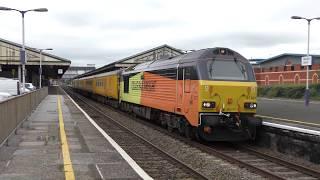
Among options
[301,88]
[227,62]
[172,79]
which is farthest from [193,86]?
[301,88]

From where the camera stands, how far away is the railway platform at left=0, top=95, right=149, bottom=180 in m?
9.46

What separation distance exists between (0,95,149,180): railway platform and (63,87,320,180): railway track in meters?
1.69

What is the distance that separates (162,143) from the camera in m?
15.2

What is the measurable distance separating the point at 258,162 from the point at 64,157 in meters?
4.71

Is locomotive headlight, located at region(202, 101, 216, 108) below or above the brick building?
below

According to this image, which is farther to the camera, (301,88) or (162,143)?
(301,88)

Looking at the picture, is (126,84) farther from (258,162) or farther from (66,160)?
(66,160)

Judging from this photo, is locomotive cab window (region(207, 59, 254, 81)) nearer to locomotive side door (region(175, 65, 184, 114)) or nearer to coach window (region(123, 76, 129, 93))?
locomotive side door (region(175, 65, 184, 114))

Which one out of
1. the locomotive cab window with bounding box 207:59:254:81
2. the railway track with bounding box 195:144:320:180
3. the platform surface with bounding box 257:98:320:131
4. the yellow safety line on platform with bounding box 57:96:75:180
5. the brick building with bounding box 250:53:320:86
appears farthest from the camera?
the brick building with bounding box 250:53:320:86

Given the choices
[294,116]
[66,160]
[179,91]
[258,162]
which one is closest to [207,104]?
[179,91]

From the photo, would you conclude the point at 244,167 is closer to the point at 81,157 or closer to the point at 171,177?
the point at 171,177

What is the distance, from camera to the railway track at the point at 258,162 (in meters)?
10.1

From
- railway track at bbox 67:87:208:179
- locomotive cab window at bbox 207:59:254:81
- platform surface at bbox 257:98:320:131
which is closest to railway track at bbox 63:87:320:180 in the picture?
railway track at bbox 67:87:208:179

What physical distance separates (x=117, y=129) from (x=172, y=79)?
376cm
